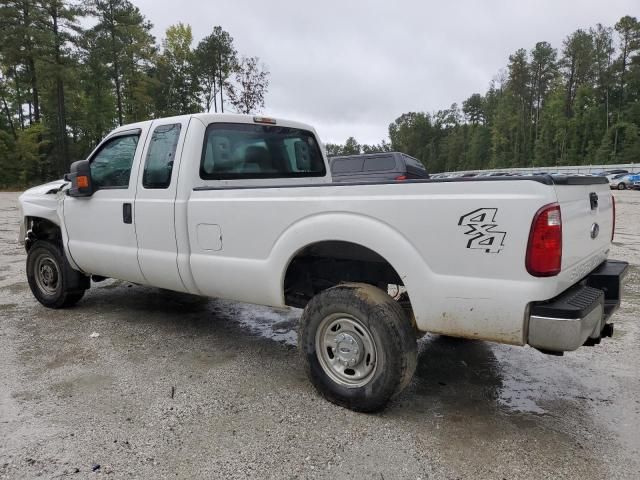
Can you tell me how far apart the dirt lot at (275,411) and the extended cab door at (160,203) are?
2.37 feet

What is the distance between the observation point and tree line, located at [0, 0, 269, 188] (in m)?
37.2

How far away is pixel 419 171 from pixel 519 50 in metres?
73.8

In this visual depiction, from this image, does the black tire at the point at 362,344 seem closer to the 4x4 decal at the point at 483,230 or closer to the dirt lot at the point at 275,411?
the dirt lot at the point at 275,411

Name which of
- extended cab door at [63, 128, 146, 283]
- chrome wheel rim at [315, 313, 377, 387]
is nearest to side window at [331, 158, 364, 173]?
extended cab door at [63, 128, 146, 283]

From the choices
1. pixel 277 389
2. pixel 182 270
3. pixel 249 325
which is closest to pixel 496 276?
pixel 277 389

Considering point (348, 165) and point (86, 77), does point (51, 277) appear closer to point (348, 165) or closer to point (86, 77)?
point (348, 165)

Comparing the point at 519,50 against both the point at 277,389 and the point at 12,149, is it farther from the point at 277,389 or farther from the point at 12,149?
the point at 277,389

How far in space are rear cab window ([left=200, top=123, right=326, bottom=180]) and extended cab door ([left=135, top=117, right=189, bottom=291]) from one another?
0.26 m

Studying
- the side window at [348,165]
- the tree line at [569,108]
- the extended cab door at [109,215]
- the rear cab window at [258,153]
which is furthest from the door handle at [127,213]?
the tree line at [569,108]

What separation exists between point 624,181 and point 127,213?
36.8m

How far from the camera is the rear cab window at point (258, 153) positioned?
3943mm

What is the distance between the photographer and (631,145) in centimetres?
5747

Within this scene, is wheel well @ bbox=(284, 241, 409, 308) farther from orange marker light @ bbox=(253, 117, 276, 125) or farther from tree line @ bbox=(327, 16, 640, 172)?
tree line @ bbox=(327, 16, 640, 172)

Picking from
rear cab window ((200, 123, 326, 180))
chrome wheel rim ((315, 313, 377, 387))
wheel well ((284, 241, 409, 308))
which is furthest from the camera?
rear cab window ((200, 123, 326, 180))
